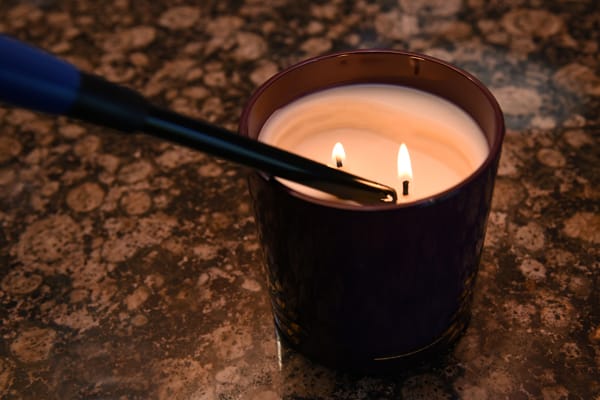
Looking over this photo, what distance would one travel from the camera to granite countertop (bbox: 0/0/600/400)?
1.49 ft

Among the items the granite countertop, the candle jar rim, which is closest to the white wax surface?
the candle jar rim

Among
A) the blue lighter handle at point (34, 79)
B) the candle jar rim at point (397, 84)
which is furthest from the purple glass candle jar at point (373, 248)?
the blue lighter handle at point (34, 79)

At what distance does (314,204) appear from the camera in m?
0.33

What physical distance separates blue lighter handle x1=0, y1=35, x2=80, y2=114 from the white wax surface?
16 cm

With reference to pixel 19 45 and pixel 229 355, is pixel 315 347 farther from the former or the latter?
pixel 19 45

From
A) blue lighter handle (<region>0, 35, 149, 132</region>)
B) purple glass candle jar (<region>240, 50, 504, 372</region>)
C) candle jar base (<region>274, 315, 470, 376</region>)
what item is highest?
blue lighter handle (<region>0, 35, 149, 132</region>)

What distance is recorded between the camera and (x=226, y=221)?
56 cm

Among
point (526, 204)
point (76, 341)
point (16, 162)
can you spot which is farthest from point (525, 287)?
point (16, 162)

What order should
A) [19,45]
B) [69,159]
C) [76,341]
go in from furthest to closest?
[69,159] → [76,341] → [19,45]

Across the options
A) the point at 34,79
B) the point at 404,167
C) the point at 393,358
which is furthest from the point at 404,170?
the point at 34,79

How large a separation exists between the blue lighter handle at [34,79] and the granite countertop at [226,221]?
237 mm

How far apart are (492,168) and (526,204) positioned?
205mm

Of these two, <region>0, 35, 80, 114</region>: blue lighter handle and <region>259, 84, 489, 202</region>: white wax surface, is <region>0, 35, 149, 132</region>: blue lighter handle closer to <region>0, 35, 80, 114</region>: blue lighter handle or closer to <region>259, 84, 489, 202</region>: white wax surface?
<region>0, 35, 80, 114</region>: blue lighter handle

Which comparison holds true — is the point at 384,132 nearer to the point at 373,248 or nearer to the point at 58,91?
the point at 373,248
